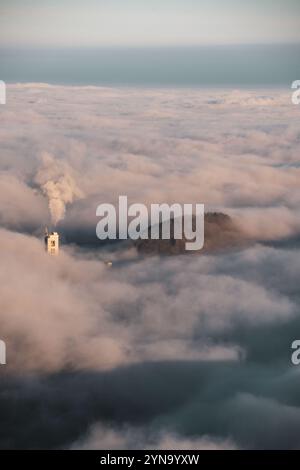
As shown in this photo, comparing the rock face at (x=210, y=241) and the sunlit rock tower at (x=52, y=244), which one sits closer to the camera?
the sunlit rock tower at (x=52, y=244)

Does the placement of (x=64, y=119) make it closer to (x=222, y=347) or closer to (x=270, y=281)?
(x=270, y=281)

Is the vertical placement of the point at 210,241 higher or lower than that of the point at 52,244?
higher

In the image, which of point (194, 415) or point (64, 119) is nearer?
point (194, 415)

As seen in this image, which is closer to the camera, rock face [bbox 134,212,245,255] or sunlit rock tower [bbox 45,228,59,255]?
sunlit rock tower [bbox 45,228,59,255]

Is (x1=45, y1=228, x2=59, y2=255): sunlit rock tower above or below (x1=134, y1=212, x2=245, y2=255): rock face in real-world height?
below

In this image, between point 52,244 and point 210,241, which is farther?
point 210,241

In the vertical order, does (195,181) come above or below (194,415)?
above

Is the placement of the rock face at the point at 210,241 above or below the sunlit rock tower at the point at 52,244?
above

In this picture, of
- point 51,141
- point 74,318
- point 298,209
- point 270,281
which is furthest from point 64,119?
point 74,318
